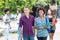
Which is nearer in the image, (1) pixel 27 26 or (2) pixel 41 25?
(2) pixel 41 25

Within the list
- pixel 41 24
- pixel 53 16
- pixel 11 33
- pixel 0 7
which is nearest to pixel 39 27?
pixel 41 24

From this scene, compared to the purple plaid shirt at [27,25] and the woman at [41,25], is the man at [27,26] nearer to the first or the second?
the purple plaid shirt at [27,25]

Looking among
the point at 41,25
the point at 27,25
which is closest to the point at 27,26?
the point at 27,25

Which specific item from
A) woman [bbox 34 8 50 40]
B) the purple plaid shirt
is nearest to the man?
the purple plaid shirt

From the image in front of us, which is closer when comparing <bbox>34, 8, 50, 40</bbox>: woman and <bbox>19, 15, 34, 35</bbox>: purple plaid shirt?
<bbox>34, 8, 50, 40</bbox>: woman

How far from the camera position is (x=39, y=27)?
28.2 feet

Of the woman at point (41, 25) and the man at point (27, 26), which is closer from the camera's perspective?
the woman at point (41, 25)

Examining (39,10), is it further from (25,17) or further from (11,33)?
(11,33)

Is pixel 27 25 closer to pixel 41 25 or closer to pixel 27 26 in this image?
pixel 27 26

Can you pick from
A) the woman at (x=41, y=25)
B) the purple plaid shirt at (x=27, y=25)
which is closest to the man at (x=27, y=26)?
the purple plaid shirt at (x=27, y=25)

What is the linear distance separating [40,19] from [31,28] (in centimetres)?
42

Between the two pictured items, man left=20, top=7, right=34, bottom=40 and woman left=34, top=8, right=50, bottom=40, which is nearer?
woman left=34, top=8, right=50, bottom=40

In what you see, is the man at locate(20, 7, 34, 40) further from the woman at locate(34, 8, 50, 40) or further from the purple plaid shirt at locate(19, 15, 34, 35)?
the woman at locate(34, 8, 50, 40)

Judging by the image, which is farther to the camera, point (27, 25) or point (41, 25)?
point (27, 25)
